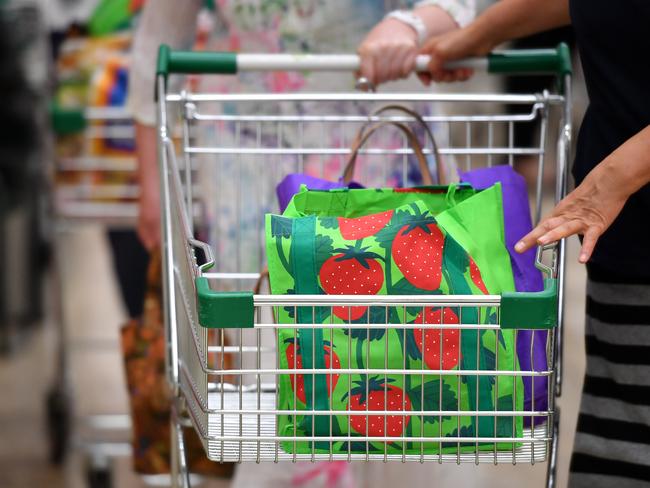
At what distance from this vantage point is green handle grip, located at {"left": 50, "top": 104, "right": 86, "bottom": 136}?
129 inches

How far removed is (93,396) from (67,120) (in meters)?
1.24

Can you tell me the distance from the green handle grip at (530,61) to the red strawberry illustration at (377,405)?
0.75m

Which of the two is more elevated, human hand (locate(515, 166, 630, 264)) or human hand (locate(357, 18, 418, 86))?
human hand (locate(357, 18, 418, 86))

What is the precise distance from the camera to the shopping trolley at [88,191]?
3.32 meters

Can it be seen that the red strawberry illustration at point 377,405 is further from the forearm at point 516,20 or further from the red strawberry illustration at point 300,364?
the forearm at point 516,20

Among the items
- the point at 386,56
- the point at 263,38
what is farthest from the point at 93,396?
the point at 386,56

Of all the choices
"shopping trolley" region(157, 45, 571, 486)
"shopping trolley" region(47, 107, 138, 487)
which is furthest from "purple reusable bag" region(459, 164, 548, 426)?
"shopping trolley" region(47, 107, 138, 487)

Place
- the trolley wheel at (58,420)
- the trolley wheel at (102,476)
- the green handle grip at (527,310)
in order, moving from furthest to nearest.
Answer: the trolley wheel at (58,420)
the trolley wheel at (102,476)
the green handle grip at (527,310)

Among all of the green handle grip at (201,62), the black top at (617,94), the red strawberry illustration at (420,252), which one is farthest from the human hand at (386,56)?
the red strawberry illustration at (420,252)

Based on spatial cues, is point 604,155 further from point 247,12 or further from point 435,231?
point 247,12

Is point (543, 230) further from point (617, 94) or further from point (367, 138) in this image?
point (367, 138)

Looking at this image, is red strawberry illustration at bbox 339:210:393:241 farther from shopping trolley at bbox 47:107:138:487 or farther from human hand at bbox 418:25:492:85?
shopping trolley at bbox 47:107:138:487

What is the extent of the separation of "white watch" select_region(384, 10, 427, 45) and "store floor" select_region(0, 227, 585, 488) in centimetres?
97

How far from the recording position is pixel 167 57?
6.86 feet
